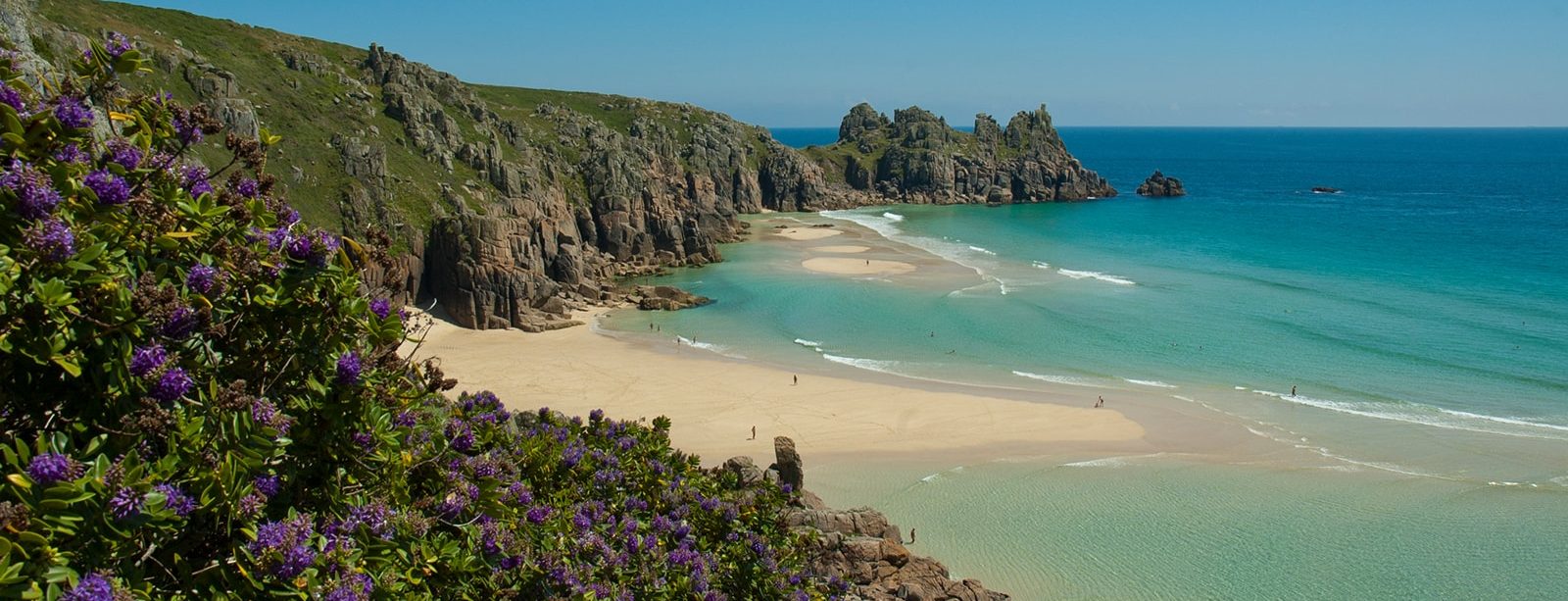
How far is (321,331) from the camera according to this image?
5.29 meters

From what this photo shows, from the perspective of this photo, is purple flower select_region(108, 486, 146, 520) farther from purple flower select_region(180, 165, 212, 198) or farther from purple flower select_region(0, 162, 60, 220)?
purple flower select_region(180, 165, 212, 198)

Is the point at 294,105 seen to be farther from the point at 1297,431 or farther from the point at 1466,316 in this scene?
the point at 1466,316

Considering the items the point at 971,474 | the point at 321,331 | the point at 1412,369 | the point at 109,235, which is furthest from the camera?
the point at 1412,369

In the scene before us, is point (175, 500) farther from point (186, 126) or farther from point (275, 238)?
point (186, 126)

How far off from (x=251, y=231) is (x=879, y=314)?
48016 millimetres

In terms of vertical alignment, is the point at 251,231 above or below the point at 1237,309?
above

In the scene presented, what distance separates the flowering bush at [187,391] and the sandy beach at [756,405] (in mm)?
22925

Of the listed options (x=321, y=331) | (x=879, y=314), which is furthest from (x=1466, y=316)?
(x=321, y=331)

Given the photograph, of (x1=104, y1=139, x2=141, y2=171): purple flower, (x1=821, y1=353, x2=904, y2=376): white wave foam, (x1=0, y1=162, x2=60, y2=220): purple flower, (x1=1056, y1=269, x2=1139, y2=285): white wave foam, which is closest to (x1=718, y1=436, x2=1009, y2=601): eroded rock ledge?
(x1=104, y1=139, x2=141, y2=171): purple flower

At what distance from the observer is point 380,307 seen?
18.2 ft

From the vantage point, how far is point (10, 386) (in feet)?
14.5

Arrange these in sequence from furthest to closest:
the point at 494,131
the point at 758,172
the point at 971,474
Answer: the point at 758,172 → the point at 494,131 → the point at 971,474

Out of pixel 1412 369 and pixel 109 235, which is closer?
pixel 109 235

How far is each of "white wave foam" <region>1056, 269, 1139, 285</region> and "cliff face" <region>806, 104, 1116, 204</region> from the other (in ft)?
198
